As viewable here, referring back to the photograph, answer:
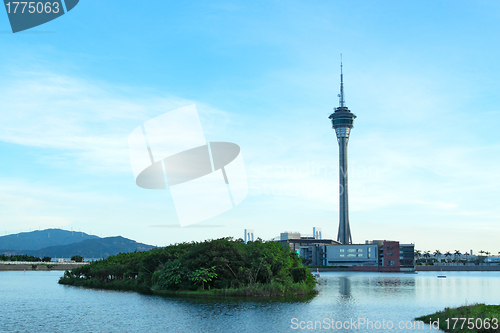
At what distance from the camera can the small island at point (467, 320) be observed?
1713 inches

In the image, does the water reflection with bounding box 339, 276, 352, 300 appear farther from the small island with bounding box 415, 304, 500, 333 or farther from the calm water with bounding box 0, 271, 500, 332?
the small island with bounding box 415, 304, 500, 333

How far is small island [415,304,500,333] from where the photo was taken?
4350 centimetres

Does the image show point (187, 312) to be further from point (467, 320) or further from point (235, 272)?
point (467, 320)

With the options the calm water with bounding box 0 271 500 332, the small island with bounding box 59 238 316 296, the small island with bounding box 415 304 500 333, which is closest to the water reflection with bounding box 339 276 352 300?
the calm water with bounding box 0 271 500 332

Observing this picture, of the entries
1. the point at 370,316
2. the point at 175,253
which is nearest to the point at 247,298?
the point at 370,316

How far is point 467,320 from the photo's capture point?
47500 mm

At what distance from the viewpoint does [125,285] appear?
10688 centimetres

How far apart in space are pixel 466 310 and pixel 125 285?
248ft

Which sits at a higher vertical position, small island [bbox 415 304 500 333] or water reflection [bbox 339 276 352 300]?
small island [bbox 415 304 500 333]

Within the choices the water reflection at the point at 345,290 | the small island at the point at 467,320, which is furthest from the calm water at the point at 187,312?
the water reflection at the point at 345,290

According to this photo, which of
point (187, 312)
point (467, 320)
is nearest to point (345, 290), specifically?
point (187, 312)

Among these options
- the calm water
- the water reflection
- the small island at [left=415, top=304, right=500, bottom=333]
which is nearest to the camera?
the small island at [left=415, top=304, right=500, bottom=333]

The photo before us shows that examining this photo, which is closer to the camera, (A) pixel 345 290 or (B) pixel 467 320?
(B) pixel 467 320

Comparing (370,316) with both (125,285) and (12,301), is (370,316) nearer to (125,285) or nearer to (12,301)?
(12,301)
